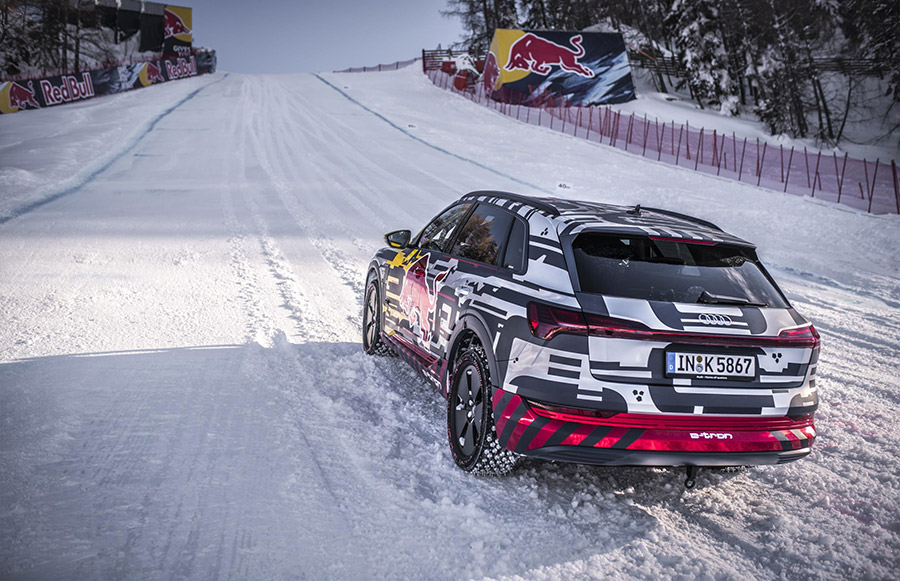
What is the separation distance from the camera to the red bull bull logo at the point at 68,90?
3466 cm

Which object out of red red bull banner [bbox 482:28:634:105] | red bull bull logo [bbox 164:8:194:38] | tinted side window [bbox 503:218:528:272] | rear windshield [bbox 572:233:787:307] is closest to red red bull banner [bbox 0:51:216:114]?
red bull bull logo [bbox 164:8:194:38]

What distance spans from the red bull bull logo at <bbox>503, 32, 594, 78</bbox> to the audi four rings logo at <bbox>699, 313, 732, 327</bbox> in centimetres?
3405

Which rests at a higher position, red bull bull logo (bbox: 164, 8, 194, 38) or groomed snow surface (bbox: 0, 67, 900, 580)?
red bull bull logo (bbox: 164, 8, 194, 38)

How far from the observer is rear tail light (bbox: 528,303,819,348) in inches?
134

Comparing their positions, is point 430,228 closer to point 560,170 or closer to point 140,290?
point 140,290

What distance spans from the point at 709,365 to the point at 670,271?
1.83ft

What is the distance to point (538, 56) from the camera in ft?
117

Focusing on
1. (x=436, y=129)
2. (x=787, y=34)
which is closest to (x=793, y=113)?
(x=787, y=34)

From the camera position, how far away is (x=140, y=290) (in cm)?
796

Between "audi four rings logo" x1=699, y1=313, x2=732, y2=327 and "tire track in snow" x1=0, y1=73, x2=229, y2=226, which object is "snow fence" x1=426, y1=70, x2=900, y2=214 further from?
"tire track in snow" x1=0, y1=73, x2=229, y2=226

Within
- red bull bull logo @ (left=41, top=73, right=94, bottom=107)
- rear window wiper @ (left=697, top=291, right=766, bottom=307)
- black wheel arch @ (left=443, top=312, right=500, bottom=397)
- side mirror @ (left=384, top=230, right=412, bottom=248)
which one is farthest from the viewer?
red bull bull logo @ (left=41, top=73, right=94, bottom=107)

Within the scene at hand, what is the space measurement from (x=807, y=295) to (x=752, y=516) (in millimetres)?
6639

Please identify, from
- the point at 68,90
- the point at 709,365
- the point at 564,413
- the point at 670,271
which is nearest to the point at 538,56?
the point at 68,90

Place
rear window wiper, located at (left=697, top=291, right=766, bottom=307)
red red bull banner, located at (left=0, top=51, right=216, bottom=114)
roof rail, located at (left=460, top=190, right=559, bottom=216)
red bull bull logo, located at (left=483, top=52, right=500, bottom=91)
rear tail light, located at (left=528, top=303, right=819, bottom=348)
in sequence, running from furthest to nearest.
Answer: red bull bull logo, located at (left=483, top=52, right=500, bottom=91)
red red bull banner, located at (left=0, top=51, right=216, bottom=114)
roof rail, located at (left=460, top=190, right=559, bottom=216)
rear window wiper, located at (left=697, top=291, right=766, bottom=307)
rear tail light, located at (left=528, top=303, right=819, bottom=348)
